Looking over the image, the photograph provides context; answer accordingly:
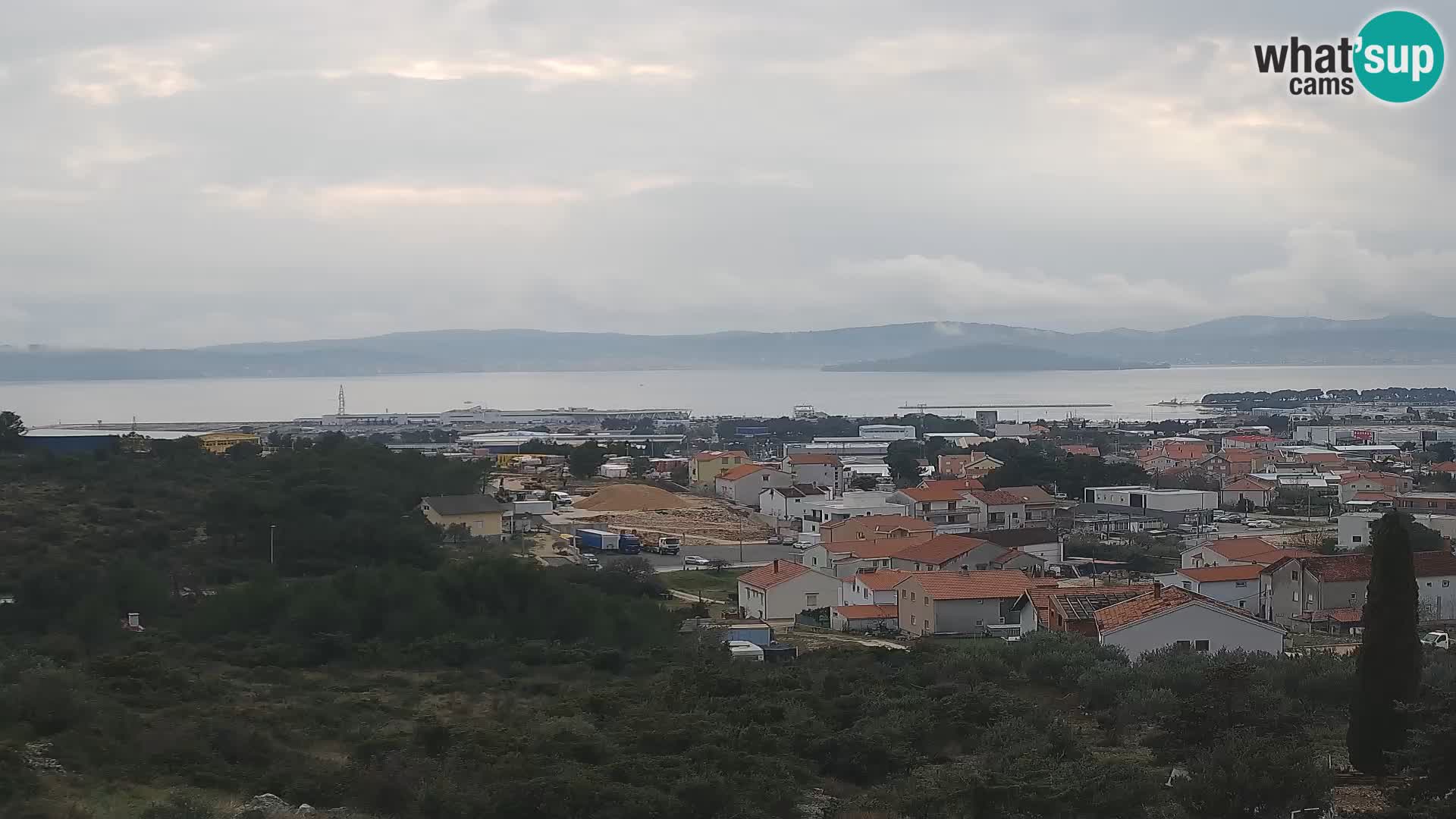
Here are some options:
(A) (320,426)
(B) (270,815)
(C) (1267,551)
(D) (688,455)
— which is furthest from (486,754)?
(A) (320,426)

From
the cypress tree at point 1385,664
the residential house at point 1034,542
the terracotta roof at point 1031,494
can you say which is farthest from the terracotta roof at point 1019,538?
the cypress tree at point 1385,664

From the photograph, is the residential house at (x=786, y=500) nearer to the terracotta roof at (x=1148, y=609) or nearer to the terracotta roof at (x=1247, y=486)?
the terracotta roof at (x=1247, y=486)

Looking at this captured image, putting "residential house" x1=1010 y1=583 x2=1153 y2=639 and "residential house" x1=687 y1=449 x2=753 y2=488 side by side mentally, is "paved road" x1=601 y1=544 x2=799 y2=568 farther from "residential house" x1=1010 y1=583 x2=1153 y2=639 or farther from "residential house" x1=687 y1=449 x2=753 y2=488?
"residential house" x1=687 y1=449 x2=753 y2=488

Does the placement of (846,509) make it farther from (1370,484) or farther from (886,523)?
(1370,484)

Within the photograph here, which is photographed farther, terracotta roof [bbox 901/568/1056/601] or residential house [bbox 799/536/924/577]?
residential house [bbox 799/536/924/577]

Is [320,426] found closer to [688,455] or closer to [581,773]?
[688,455]

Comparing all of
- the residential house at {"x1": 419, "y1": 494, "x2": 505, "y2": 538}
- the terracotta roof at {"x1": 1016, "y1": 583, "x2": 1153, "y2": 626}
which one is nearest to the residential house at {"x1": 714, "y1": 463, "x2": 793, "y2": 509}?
the residential house at {"x1": 419, "y1": 494, "x2": 505, "y2": 538}

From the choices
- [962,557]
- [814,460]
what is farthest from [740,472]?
[962,557]
